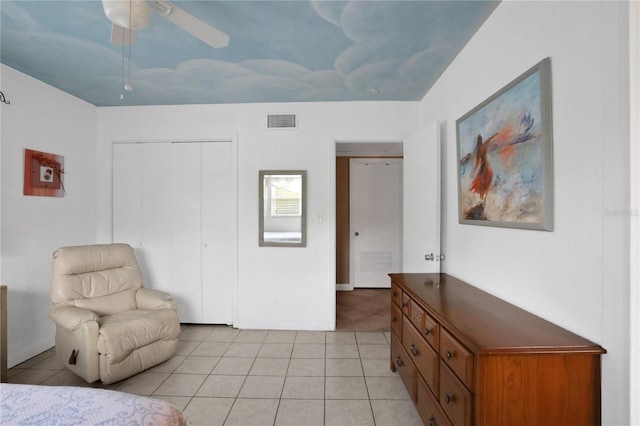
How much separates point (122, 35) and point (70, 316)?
1.96m

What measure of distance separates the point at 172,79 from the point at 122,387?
261cm

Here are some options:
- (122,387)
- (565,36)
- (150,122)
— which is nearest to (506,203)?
(565,36)

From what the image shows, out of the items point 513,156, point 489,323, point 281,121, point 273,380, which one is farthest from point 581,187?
point 281,121

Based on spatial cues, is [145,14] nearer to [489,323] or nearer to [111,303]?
[489,323]

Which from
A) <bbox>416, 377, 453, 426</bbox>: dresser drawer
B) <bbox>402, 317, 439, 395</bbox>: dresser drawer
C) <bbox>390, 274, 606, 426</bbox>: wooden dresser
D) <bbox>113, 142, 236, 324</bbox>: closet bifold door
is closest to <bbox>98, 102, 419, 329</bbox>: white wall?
<bbox>113, 142, 236, 324</bbox>: closet bifold door

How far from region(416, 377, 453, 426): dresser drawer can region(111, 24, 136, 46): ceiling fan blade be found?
251 cm

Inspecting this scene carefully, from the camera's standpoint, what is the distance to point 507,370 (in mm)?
1042

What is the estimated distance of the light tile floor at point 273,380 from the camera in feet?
5.95

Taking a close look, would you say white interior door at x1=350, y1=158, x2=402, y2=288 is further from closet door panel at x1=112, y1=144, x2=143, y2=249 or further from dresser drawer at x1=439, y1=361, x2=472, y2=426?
dresser drawer at x1=439, y1=361, x2=472, y2=426

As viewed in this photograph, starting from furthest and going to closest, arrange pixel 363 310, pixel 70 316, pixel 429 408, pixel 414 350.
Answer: pixel 363 310
pixel 70 316
pixel 414 350
pixel 429 408

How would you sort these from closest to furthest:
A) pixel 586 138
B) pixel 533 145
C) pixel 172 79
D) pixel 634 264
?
pixel 634 264
pixel 586 138
pixel 533 145
pixel 172 79

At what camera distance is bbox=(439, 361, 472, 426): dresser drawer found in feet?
3.67

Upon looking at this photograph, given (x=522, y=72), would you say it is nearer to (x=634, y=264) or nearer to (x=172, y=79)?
(x=634, y=264)

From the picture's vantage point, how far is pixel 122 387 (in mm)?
2090
